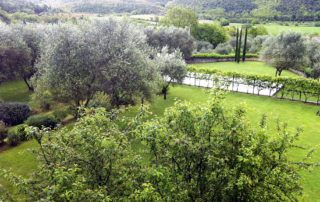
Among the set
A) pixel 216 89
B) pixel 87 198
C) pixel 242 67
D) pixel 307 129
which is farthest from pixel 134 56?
pixel 242 67

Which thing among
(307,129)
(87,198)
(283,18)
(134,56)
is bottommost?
(307,129)

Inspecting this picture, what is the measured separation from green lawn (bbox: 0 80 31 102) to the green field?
14.0 meters

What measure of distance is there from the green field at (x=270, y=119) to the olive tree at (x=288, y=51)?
11.0m

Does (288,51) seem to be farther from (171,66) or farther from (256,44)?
(256,44)

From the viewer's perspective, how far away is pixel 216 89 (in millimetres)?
9195

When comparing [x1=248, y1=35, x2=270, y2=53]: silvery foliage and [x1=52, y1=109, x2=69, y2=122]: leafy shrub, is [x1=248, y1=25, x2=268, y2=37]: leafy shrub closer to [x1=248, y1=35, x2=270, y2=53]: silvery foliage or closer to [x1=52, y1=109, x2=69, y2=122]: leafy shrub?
[x1=248, y1=35, x2=270, y2=53]: silvery foliage

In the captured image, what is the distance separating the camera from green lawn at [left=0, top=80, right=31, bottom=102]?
93.4 feet

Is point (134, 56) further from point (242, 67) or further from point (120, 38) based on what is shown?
point (242, 67)

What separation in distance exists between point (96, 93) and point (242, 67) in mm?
39806

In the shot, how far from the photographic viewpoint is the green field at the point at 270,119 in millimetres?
13211

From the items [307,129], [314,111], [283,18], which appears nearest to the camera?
[307,129]

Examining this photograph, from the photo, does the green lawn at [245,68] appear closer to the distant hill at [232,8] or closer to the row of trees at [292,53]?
the row of trees at [292,53]

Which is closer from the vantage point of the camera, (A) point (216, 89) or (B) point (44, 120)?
(A) point (216, 89)

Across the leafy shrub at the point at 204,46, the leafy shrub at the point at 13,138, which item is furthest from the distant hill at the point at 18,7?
the leafy shrub at the point at 13,138
